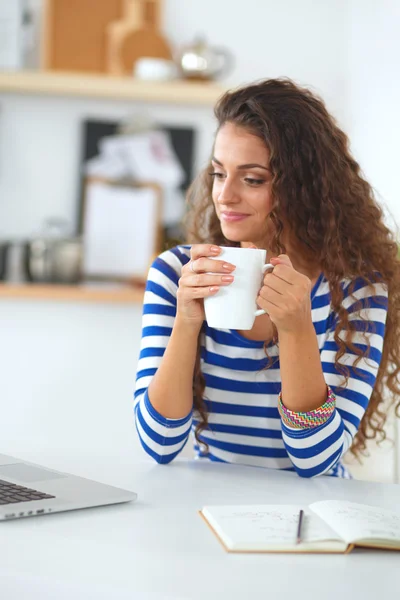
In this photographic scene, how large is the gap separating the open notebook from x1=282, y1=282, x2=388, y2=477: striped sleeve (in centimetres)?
26

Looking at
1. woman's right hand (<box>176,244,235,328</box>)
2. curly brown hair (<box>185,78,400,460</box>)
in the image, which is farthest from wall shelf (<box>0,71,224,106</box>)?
woman's right hand (<box>176,244,235,328</box>)

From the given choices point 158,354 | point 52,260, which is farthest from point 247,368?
point 52,260

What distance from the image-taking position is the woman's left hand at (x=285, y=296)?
1.12 meters

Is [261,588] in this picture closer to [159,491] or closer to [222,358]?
[159,491]

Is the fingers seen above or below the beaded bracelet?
above

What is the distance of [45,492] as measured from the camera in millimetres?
939

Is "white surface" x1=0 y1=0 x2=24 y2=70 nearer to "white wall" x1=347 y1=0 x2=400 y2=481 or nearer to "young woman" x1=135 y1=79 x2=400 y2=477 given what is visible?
"white wall" x1=347 y1=0 x2=400 y2=481

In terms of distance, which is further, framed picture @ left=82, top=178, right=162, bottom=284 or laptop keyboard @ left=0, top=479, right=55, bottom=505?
framed picture @ left=82, top=178, right=162, bottom=284

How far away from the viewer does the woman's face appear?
134 cm

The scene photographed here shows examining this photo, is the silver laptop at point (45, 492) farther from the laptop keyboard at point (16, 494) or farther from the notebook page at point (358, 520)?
the notebook page at point (358, 520)

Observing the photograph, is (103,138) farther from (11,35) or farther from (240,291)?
(240,291)

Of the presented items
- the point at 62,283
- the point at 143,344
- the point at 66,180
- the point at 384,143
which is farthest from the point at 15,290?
the point at 143,344

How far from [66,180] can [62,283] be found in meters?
0.39

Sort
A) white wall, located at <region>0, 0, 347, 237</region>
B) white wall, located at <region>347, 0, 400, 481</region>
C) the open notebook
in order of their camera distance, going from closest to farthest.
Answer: the open notebook → white wall, located at <region>347, 0, 400, 481</region> → white wall, located at <region>0, 0, 347, 237</region>
